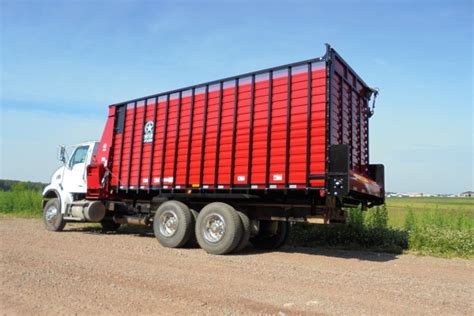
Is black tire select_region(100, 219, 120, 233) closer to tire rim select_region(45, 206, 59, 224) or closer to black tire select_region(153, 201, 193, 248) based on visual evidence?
tire rim select_region(45, 206, 59, 224)

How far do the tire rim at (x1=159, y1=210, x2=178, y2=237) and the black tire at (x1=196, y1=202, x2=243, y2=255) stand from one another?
0.83 m

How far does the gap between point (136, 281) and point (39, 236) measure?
6.83 metres

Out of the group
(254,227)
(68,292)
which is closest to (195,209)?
(254,227)

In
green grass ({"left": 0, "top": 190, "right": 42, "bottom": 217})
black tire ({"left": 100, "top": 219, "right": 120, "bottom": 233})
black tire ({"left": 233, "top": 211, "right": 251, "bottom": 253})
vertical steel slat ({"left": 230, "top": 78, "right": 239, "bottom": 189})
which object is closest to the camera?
black tire ({"left": 233, "top": 211, "right": 251, "bottom": 253})

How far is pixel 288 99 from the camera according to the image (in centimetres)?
859

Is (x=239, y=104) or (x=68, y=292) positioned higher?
(x=239, y=104)

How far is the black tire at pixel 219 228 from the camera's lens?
8.73 metres

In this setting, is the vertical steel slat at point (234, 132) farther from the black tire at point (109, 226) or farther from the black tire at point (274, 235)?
the black tire at point (109, 226)

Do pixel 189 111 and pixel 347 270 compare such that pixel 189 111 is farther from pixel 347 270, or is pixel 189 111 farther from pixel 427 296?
pixel 427 296

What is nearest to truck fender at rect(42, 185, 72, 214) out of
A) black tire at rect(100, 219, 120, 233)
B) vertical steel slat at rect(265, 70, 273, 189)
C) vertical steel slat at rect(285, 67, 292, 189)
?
black tire at rect(100, 219, 120, 233)

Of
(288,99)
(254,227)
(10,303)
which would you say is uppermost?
(288,99)

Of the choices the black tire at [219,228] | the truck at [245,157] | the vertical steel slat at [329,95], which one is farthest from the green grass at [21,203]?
the vertical steel slat at [329,95]

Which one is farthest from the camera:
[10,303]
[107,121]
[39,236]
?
[107,121]

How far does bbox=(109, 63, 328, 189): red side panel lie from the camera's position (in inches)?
327
